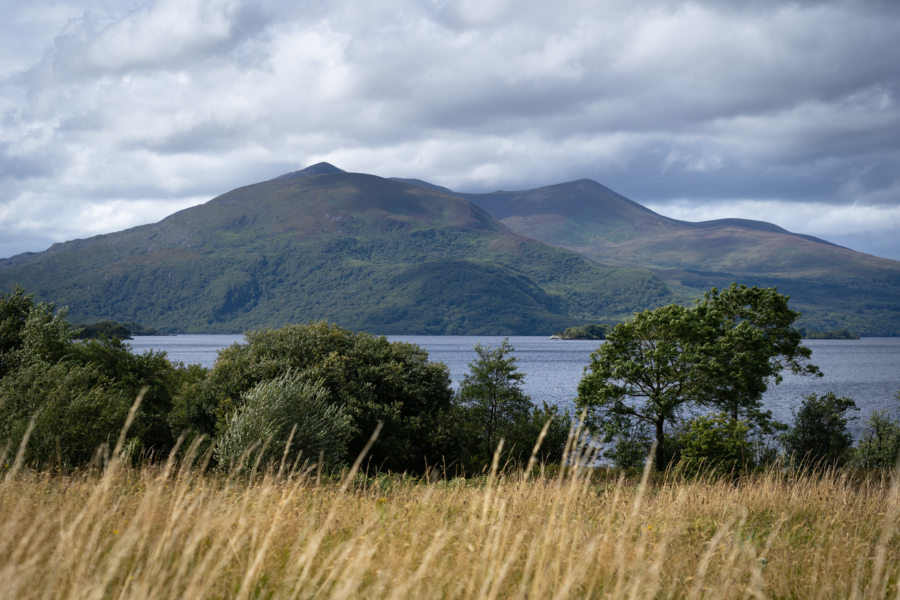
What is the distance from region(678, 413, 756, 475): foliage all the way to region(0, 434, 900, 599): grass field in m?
28.5

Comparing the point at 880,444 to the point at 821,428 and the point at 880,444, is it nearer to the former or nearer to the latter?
the point at 880,444

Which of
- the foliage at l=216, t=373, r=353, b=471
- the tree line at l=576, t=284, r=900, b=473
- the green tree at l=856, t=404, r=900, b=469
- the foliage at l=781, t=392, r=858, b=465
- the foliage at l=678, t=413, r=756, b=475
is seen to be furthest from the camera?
the foliage at l=781, t=392, r=858, b=465

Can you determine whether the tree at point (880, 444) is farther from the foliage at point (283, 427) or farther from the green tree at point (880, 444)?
the foliage at point (283, 427)

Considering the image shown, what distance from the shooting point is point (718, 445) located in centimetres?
3762

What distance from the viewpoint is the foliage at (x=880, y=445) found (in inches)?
2072

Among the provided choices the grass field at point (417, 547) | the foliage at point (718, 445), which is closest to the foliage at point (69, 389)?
the grass field at point (417, 547)

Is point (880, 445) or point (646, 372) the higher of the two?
point (646, 372)

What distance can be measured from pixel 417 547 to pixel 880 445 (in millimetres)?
60343

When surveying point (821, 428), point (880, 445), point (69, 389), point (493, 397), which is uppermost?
point (69, 389)

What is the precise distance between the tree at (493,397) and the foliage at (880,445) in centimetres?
2631

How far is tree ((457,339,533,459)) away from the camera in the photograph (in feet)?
198

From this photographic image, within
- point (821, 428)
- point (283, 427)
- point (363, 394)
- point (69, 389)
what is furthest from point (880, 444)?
point (69, 389)

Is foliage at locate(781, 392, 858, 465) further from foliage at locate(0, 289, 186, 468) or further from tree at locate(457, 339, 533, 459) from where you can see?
foliage at locate(0, 289, 186, 468)

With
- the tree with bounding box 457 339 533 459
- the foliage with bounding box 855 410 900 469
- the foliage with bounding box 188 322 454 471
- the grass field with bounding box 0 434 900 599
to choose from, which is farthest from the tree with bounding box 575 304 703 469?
the grass field with bounding box 0 434 900 599
